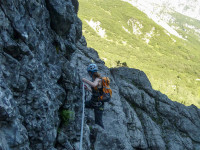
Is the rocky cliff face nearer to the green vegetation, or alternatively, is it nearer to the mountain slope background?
the green vegetation

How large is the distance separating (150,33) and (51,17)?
196 metres

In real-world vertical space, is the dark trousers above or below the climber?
below

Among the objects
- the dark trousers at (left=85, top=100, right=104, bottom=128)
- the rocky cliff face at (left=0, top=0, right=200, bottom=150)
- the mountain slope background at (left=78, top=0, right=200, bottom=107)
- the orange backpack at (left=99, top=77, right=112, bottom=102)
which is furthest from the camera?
the mountain slope background at (left=78, top=0, right=200, bottom=107)

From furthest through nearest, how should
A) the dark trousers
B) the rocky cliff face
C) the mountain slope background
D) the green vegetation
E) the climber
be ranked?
the mountain slope background → the dark trousers → the green vegetation → the climber → the rocky cliff face

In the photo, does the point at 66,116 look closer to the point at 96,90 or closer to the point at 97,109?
the point at 96,90


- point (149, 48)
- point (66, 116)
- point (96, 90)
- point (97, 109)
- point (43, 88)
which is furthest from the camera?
point (149, 48)

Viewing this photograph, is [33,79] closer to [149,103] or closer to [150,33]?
[149,103]

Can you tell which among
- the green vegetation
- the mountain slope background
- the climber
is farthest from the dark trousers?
the mountain slope background

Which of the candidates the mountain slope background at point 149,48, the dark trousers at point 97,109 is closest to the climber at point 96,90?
the dark trousers at point 97,109

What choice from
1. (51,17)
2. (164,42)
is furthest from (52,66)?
(164,42)

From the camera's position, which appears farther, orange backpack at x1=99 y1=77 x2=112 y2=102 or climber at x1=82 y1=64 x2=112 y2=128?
orange backpack at x1=99 y1=77 x2=112 y2=102

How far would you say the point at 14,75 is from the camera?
601 centimetres

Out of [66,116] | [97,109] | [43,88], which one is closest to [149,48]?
[97,109]

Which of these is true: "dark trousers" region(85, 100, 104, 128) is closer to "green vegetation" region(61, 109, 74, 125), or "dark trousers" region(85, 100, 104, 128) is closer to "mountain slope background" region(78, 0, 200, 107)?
"green vegetation" region(61, 109, 74, 125)
